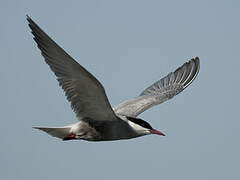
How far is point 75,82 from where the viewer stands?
8.14 m

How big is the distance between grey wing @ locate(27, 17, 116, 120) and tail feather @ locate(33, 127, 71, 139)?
0.41m

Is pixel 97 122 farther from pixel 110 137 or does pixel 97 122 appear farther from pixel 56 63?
pixel 56 63

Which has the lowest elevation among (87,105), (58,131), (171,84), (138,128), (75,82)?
(138,128)

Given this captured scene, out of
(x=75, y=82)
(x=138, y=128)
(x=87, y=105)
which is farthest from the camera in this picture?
(x=138, y=128)

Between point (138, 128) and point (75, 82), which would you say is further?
point (138, 128)

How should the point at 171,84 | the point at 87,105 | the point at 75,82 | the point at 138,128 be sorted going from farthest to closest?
the point at 171,84
the point at 138,128
the point at 87,105
the point at 75,82

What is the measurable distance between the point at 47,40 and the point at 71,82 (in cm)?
85

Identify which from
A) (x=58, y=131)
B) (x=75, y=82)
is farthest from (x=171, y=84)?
(x=75, y=82)

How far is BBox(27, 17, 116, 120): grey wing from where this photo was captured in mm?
7652

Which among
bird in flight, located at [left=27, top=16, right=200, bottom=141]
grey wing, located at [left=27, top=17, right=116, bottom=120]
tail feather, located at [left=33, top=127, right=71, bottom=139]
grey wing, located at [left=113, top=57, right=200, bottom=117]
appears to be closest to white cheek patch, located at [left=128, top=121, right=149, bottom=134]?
bird in flight, located at [left=27, top=16, right=200, bottom=141]

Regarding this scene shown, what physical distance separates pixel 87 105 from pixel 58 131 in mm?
835

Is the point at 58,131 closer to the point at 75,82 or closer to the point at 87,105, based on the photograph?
the point at 87,105

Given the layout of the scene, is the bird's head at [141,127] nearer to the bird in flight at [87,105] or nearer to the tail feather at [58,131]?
the bird in flight at [87,105]

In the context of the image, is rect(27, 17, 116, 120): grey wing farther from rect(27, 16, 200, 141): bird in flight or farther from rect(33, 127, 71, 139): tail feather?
rect(33, 127, 71, 139): tail feather
